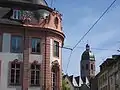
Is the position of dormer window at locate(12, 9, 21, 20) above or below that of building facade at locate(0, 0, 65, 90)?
above

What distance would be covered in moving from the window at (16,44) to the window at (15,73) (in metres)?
1.64

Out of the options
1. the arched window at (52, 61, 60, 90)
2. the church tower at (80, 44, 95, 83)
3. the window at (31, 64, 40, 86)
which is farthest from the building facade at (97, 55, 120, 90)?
the church tower at (80, 44, 95, 83)

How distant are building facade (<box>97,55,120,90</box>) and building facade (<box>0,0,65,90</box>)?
88.7 feet

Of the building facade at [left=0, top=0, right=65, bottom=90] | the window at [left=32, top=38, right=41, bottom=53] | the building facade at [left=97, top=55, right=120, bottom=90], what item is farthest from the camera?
the building facade at [left=97, top=55, right=120, bottom=90]

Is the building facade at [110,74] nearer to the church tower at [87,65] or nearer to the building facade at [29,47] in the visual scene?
the building facade at [29,47]

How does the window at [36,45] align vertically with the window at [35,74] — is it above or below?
above

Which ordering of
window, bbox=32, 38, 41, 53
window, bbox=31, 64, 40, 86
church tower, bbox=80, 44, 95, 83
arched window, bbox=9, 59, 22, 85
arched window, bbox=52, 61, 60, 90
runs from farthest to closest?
1. church tower, bbox=80, 44, 95, 83
2. arched window, bbox=52, 61, 60, 90
3. window, bbox=32, 38, 41, 53
4. window, bbox=31, 64, 40, 86
5. arched window, bbox=9, 59, 22, 85

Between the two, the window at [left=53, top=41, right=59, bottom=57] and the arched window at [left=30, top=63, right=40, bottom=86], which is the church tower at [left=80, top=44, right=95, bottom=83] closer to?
the window at [left=53, top=41, right=59, bottom=57]

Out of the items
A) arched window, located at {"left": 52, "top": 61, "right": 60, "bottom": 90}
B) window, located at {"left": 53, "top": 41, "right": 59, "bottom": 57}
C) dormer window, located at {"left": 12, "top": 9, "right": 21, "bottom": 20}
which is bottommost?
arched window, located at {"left": 52, "top": 61, "right": 60, "bottom": 90}

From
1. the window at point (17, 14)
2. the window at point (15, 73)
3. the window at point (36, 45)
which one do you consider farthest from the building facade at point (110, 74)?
the window at point (15, 73)

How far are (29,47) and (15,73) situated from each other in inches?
141

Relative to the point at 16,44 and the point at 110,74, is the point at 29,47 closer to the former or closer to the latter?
the point at 16,44

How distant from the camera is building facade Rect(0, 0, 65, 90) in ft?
148

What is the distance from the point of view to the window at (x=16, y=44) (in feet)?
150
